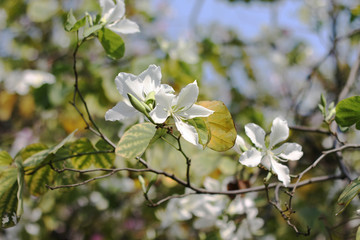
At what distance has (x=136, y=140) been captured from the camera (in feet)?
1.97

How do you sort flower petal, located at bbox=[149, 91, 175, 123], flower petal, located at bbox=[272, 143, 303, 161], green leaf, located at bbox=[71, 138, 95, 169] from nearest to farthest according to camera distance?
1. flower petal, located at bbox=[149, 91, 175, 123]
2. flower petal, located at bbox=[272, 143, 303, 161]
3. green leaf, located at bbox=[71, 138, 95, 169]

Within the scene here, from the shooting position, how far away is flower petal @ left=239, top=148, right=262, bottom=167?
0.65 metres

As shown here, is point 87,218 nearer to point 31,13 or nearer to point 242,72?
point 31,13

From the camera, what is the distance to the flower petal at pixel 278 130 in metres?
0.71

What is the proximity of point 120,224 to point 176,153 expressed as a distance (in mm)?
1232

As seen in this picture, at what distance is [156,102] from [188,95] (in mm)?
59

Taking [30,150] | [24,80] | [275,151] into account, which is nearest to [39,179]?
[30,150]

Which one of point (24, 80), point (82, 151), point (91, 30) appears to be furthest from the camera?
point (24, 80)

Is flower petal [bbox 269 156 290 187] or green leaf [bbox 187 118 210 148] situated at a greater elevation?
green leaf [bbox 187 118 210 148]

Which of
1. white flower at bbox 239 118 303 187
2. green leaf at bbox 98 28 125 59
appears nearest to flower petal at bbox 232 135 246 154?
white flower at bbox 239 118 303 187

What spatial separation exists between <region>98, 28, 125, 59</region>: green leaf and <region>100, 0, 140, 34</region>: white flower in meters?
0.01

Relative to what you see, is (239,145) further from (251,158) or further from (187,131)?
(187,131)

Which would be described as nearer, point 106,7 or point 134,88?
point 134,88

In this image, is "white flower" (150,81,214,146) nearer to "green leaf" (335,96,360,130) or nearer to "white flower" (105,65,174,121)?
"white flower" (105,65,174,121)
